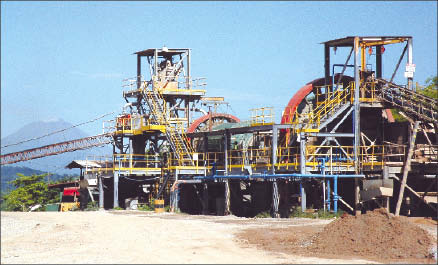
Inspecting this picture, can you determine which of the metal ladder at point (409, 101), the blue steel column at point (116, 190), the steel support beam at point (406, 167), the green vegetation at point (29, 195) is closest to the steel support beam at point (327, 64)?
the metal ladder at point (409, 101)

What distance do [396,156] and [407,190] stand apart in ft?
7.80

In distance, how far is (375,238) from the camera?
23.8 metres

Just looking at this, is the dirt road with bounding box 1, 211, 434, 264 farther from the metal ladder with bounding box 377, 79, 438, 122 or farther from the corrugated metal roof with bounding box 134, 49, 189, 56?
the corrugated metal roof with bounding box 134, 49, 189, 56

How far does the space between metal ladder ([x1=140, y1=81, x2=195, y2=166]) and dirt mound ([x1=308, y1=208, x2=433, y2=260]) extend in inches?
736

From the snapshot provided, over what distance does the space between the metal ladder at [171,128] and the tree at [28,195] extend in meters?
12.4

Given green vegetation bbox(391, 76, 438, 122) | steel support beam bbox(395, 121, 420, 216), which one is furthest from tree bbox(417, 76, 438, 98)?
steel support beam bbox(395, 121, 420, 216)

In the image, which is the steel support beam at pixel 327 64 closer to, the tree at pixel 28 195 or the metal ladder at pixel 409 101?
the metal ladder at pixel 409 101

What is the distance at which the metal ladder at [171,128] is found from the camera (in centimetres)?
4384

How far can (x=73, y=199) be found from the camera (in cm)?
5394

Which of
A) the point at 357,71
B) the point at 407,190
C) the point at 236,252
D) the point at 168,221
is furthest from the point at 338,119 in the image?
the point at 236,252

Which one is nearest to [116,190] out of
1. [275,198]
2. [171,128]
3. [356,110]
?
[171,128]

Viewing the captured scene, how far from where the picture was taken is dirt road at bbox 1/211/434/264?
21.7 meters

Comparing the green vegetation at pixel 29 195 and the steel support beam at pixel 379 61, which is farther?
Answer: the green vegetation at pixel 29 195

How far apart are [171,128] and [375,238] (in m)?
23.4
